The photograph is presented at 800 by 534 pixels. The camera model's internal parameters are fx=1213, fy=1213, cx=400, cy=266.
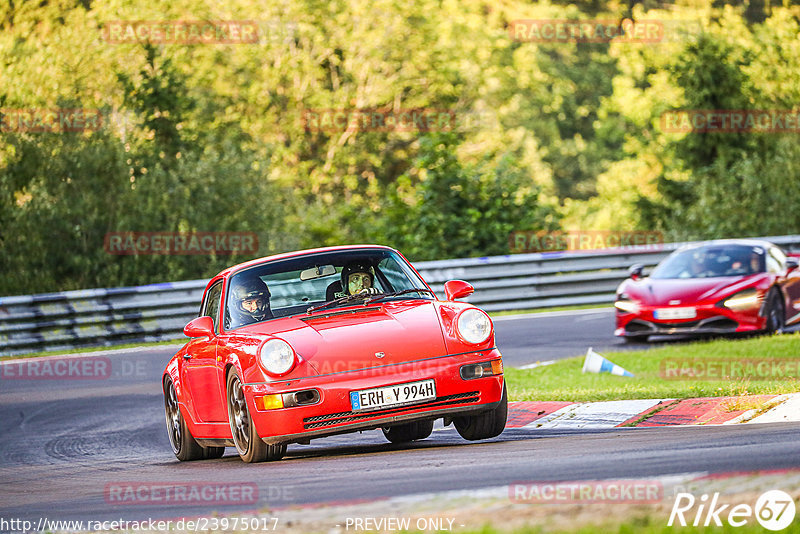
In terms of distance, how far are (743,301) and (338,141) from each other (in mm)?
26612

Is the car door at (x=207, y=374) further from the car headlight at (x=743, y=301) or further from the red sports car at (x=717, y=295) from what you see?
the car headlight at (x=743, y=301)

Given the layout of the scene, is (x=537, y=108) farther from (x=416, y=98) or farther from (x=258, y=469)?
(x=258, y=469)

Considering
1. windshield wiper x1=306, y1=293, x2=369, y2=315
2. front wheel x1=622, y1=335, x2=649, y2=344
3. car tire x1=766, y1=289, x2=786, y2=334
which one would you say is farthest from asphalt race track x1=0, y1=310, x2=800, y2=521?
car tire x1=766, y1=289, x2=786, y2=334

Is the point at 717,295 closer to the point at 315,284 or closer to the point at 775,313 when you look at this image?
the point at 775,313

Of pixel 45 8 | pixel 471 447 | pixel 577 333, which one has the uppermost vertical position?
pixel 45 8

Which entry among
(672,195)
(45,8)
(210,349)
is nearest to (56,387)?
(210,349)

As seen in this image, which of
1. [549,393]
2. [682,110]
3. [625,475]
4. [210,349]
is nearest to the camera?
[625,475]

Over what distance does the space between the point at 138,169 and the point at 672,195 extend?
48.0ft

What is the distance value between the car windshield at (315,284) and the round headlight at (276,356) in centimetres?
78

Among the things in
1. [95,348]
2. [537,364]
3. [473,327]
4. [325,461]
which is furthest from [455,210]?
[325,461]

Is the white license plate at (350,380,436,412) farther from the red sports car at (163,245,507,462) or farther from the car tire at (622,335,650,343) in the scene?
the car tire at (622,335,650,343)

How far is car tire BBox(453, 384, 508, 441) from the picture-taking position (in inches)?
330

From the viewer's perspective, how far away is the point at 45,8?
3903 centimetres

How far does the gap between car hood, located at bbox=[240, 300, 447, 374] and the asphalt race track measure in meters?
0.64
